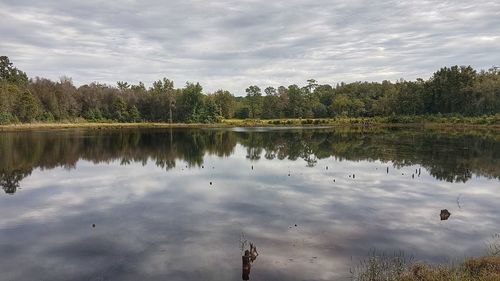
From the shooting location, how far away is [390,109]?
123 m

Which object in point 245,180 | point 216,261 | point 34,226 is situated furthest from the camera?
point 245,180

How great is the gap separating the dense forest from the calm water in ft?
245

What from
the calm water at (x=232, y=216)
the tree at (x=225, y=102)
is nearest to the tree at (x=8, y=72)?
the tree at (x=225, y=102)

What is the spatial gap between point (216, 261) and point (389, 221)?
882 centimetres

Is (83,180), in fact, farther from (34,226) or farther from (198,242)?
(198,242)

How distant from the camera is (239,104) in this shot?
16062 centimetres

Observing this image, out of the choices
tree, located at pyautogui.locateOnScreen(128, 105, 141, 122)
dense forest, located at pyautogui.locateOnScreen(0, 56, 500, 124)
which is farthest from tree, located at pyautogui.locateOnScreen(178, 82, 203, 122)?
tree, located at pyautogui.locateOnScreen(128, 105, 141, 122)

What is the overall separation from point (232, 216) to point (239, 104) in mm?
143367

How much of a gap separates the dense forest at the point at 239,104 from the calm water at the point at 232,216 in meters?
74.7

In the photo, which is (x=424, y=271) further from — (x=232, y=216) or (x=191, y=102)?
(x=191, y=102)

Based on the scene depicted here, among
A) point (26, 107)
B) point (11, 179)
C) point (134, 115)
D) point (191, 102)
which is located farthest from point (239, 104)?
point (11, 179)

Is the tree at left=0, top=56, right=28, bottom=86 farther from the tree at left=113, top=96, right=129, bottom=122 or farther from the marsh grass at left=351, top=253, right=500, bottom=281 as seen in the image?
the marsh grass at left=351, top=253, right=500, bottom=281

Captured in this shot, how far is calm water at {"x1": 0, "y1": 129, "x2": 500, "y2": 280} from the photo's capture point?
1275 cm

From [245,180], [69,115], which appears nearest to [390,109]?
[69,115]
